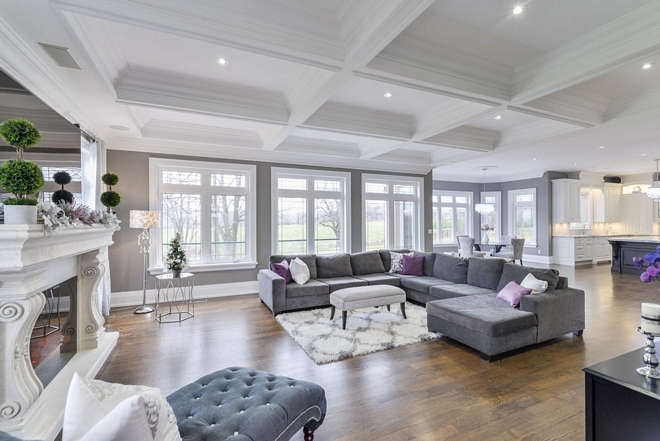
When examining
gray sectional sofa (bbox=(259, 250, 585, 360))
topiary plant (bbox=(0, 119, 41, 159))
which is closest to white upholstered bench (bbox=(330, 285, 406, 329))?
gray sectional sofa (bbox=(259, 250, 585, 360))

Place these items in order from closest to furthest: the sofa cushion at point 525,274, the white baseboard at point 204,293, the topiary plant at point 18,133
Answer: the topiary plant at point 18,133 < the sofa cushion at point 525,274 < the white baseboard at point 204,293

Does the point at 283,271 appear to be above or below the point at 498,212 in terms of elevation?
below

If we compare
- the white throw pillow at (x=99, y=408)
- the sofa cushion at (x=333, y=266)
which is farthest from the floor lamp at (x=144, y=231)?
the white throw pillow at (x=99, y=408)

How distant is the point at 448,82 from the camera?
3.01m

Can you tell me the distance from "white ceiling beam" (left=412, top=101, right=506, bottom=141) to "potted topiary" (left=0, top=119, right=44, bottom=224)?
4.22 meters

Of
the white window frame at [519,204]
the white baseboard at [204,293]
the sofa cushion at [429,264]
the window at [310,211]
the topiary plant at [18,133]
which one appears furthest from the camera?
the white window frame at [519,204]

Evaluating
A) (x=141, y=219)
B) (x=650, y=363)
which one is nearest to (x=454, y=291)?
(x=650, y=363)

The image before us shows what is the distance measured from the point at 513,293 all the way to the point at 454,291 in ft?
2.76

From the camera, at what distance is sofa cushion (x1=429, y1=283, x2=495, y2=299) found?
420cm

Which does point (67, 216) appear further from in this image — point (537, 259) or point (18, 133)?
point (537, 259)

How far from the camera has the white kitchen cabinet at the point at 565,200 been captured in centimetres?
935

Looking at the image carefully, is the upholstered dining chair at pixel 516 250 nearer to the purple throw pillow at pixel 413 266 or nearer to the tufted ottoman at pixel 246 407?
the purple throw pillow at pixel 413 266

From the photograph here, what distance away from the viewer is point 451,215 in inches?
424

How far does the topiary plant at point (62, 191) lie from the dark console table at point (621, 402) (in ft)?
13.0
